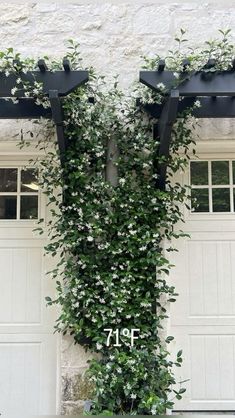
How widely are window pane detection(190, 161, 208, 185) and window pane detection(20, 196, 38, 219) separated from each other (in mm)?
1476

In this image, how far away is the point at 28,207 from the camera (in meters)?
4.04

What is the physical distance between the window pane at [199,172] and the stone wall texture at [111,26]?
963mm

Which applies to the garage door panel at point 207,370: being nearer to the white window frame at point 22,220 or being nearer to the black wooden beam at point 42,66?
the white window frame at point 22,220

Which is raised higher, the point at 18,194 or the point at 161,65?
the point at 161,65

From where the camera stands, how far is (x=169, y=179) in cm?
386

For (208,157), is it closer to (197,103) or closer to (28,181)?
(197,103)

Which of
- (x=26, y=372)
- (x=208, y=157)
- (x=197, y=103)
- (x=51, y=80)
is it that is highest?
(x=51, y=80)

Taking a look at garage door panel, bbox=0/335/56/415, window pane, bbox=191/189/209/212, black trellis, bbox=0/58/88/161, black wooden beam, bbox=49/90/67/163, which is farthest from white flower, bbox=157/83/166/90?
garage door panel, bbox=0/335/56/415

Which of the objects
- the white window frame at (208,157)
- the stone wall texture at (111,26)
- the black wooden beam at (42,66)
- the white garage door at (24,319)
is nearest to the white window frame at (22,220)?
the white garage door at (24,319)

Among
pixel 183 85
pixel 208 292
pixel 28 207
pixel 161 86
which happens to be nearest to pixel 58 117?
pixel 161 86

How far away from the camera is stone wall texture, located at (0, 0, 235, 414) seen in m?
3.91

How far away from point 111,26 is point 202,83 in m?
1.32

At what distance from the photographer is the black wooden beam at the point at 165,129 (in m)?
3.01

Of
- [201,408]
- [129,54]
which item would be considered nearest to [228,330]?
[201,408]
